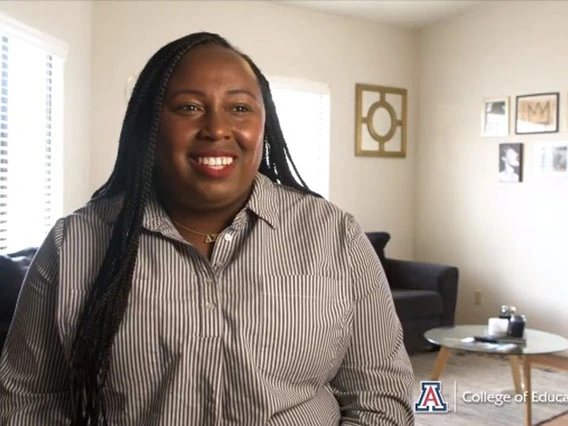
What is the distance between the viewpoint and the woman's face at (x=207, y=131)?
107 cm

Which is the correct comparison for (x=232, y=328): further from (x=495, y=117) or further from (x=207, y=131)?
(x=495, y=117)

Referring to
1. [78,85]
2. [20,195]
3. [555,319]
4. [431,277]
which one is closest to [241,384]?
[20,195]

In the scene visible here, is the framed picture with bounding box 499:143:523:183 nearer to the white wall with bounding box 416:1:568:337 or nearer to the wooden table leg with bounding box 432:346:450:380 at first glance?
the white wall with bounding box 416:1:568:337

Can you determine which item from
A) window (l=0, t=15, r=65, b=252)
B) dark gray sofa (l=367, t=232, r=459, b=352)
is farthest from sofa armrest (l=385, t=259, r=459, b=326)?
window (l=0, t=15, r=65, b=252)

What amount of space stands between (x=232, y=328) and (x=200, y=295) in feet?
0.23

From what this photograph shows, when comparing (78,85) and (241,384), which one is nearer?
(241,384)

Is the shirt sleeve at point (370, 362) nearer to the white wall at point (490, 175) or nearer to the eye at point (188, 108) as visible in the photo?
the eye at point (188, 108)

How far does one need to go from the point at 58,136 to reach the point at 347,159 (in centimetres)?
247

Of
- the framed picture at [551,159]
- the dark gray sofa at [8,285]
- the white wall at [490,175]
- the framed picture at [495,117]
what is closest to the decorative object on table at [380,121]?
the white wall at [490,175]

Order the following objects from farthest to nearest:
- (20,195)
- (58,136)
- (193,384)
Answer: (58,136) → (20,195) → (193,384)

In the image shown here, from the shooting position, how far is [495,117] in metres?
5.31

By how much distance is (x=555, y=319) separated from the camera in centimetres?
492

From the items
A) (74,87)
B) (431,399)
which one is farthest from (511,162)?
(74,87)

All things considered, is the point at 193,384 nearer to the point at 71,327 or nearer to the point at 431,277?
the point at 71,327
